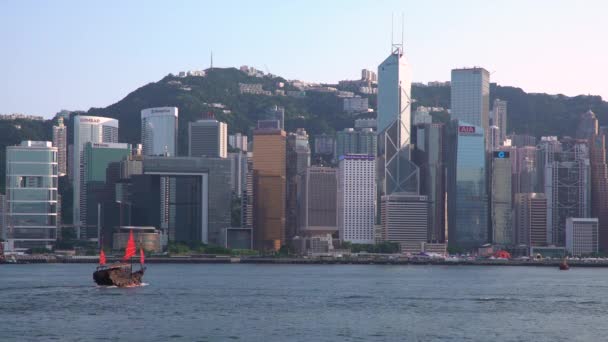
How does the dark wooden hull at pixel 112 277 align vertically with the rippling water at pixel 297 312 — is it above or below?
above

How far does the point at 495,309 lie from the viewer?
4033 inches

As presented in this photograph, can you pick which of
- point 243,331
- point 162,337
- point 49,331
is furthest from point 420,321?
point 49,331

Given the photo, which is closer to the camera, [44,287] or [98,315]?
[98,315]

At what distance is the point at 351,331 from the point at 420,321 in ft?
31.3

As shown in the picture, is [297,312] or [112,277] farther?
[112,277]

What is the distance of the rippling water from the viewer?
265 ft

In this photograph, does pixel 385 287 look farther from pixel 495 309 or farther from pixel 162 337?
pixel 162 337

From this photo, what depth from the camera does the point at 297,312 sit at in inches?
3836

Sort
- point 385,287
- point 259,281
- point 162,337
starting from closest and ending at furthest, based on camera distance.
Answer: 1. point 162,337
2. point 385,287
3. point 259,281

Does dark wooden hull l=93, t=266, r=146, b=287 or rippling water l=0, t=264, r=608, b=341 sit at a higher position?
dark wooden hull l=93, t=266, r=146, b=287

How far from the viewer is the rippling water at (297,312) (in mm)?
80750

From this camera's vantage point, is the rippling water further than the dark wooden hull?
No

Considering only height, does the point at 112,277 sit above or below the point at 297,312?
above

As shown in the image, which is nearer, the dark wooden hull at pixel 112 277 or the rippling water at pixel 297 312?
the rippling water at pixel 297 312
